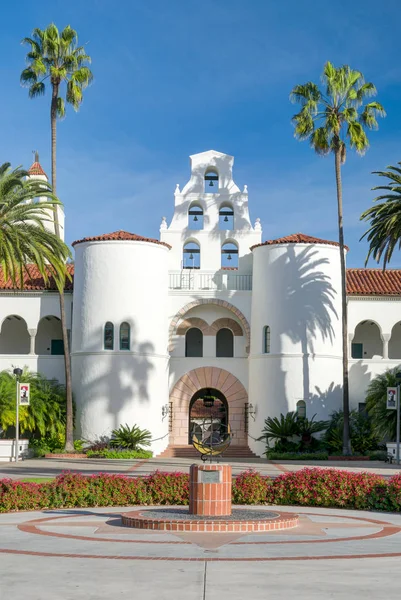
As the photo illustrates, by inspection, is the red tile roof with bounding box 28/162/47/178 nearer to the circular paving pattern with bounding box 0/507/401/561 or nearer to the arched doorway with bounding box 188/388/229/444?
the arched doorway with bounding box 188/388/229/444

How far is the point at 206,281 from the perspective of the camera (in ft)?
140

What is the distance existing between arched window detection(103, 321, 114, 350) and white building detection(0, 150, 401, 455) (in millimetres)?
46

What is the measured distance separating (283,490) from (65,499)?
505 cm

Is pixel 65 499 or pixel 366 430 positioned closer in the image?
pixel 65 499

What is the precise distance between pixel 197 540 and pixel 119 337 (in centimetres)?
2632

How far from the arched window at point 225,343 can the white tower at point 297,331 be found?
6.81 ft

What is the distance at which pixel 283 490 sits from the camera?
20.5 m

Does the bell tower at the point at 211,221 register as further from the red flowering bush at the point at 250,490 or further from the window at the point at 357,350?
the red flowering bush at the point at 250,490

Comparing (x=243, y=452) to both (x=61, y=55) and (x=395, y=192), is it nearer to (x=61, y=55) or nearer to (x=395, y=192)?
(x=395, y=192)

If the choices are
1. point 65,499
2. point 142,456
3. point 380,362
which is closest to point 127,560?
point 65,499

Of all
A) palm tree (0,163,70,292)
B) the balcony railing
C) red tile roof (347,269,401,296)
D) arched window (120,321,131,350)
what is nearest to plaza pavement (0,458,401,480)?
arched window (120,321,131,350)

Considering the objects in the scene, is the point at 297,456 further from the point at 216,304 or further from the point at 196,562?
the point at 196,562

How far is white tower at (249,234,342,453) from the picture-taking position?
40500 millimetres

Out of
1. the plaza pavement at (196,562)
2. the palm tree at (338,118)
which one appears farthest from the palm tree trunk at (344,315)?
the plaza pavement at (196,562)
